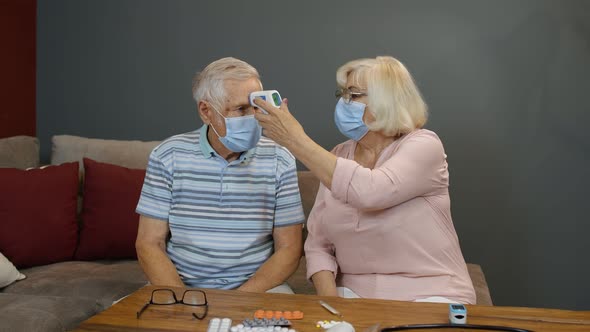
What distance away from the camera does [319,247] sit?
216cm

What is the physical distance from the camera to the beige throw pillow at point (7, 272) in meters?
2.50

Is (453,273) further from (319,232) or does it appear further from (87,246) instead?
(87,246)

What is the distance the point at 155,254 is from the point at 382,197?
71 centimetres

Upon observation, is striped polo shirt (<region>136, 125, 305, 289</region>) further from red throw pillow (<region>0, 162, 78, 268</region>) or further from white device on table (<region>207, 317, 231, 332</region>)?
red throw pillow (<region>0, 162, 78, 268</region>)

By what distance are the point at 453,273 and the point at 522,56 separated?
1.61 metres

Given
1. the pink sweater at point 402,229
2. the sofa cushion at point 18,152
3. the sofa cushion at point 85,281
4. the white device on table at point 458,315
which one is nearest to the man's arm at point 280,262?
the pink sweater at point 402,229

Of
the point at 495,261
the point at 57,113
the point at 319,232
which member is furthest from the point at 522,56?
the point at 57,113

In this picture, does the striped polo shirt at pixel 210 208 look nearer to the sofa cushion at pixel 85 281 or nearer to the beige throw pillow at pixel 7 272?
the sofa cushion at pixel 85 281

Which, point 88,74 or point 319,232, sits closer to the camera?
point 319,232

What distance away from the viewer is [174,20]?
350cm

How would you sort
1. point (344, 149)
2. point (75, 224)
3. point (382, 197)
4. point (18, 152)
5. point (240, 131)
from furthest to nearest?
point (18, 152), point (75, 224), point (344, 149), point (240, 131), point (382, 197)

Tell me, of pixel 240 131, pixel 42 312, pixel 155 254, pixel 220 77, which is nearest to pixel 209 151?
pixel 240 131

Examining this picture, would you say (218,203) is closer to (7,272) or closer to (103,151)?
(7,272)

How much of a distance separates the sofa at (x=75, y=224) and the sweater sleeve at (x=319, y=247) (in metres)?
0.44
